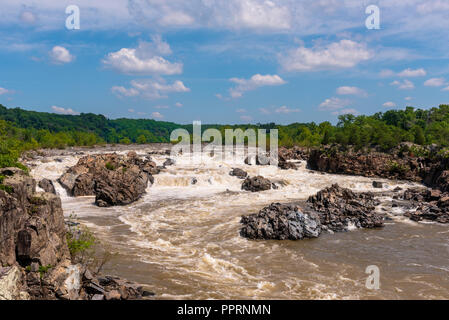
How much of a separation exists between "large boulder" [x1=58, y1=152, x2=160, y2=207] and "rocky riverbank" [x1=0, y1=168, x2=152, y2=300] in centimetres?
1623

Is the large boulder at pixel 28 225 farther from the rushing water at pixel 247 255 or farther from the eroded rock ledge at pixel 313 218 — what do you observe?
the eroded rock ledge at pixel 313 218

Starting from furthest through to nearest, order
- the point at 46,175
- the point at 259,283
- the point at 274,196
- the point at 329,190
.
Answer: the point at 46,175 → the point at 274,196 → the point at 329,190 → the point at 259,283

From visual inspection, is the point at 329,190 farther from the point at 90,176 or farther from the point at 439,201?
the point at 90,176

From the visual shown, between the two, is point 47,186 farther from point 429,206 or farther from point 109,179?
point 429,206

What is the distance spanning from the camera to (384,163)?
42.2 metres

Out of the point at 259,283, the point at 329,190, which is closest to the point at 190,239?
the point at 259,283

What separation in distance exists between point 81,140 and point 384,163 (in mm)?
73884

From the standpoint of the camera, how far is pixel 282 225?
715 inches

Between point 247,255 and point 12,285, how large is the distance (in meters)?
9.87

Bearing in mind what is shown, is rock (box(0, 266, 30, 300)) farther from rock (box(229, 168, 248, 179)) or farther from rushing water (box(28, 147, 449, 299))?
rock (box(229, 168, 248, 179))

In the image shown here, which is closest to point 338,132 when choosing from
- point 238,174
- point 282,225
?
point 238,174

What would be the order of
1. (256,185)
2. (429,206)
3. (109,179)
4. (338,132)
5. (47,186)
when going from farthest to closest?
(338,132)
(256,185)
(47,186)
(109,179)
(429,206)

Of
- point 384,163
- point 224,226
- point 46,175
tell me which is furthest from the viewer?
point 384,163

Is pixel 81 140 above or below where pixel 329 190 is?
above
